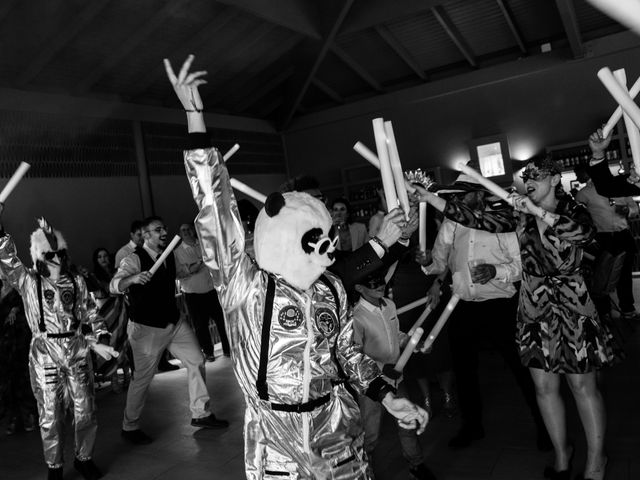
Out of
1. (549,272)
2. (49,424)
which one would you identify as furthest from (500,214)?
(49,424)

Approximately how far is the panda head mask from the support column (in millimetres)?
7062

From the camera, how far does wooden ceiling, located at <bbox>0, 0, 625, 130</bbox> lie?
6.34 m

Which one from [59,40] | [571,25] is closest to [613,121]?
[59,40]

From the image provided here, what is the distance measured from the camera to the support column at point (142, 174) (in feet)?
27.8

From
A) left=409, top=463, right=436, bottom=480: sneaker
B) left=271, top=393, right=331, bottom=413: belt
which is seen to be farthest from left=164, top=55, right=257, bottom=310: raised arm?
left=409, top=463, right=436, bottom=480: sneaker

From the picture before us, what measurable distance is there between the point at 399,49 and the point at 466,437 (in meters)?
7.13

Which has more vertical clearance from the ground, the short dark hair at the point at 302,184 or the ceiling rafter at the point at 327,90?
the ceiling rafter at the point at 327,90

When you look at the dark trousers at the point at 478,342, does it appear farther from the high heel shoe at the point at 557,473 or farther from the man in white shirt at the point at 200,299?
the man in white shirt at the point at 200,299

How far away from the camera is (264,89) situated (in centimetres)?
1023

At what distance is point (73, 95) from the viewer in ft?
24.1

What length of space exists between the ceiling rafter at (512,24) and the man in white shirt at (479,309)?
5620mm

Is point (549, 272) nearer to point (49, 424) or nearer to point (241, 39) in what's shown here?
point (49, 424)

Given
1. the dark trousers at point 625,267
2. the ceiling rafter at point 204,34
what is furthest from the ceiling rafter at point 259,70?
the dark trousers at point 625,267

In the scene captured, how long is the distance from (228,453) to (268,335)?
2.43 m
